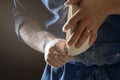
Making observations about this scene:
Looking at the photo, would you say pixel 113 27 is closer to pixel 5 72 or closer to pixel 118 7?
pixel 118 7

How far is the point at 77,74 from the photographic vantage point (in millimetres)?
757

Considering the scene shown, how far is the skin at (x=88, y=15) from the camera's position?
1.97ft

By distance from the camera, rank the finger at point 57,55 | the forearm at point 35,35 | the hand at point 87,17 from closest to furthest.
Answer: the hand at point 87,17 → the finger at point 57,55 → the forearm at point 35,35

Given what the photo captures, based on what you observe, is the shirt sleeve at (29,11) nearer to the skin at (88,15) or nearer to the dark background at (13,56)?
the skin at (88,15)

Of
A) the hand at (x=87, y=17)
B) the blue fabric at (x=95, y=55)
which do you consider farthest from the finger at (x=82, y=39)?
the blue fabric at (x=95, y=55)

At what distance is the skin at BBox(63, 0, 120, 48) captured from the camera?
600mm

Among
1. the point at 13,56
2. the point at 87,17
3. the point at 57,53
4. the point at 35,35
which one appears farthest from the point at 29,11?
the point at 13,56

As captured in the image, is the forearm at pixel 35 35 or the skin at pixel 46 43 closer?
the skin at pixel 46 43

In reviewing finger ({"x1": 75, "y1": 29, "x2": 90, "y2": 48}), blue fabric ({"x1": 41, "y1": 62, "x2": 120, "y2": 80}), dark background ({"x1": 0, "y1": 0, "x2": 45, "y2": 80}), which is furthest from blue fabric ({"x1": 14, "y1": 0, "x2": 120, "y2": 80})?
dark background ({"x1": 0, "y1": 0, "x2": 45, "y2": 80})

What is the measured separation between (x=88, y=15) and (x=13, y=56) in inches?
34.4

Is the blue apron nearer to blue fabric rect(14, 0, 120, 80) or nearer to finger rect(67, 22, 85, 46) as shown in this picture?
blue fabric rect(14, 0, 120, 80)

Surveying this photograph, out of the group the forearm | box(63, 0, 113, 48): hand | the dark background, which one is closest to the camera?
box(63, 0, 113, 48): hand

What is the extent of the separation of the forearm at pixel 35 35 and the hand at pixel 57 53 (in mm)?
56

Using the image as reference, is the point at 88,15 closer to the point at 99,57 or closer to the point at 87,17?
the point at 87,17
